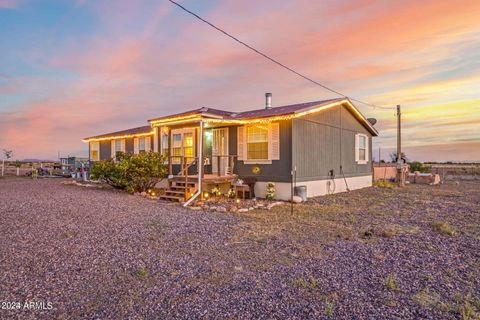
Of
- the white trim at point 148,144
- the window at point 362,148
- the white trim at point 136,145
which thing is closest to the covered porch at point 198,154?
the white trim at point 148,144

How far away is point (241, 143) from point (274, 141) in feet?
5.30

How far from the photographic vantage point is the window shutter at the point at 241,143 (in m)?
12.8

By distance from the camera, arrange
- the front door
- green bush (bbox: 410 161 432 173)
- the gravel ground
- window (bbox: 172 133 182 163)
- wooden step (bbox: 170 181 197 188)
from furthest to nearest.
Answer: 1. green bush (bbox: 410 161 432 173)
2. window (bbox: 172 133 182 163)
3. the front door
4. wooden step (bbox: 170 181 197 188)
5. the gravel ground

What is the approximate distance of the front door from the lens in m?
13.0

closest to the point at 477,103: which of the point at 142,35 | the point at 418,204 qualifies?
the point at 418,204

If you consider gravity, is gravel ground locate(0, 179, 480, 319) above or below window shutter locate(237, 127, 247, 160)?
below

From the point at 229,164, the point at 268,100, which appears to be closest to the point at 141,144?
the point at 229,164

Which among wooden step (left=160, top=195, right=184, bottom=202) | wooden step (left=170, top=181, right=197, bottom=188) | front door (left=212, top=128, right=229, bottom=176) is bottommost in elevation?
wooden step (left=160, top=195, right=184, bottom=202)

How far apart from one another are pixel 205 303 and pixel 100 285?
4.64 feet

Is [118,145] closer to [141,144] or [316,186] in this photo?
[141,144]

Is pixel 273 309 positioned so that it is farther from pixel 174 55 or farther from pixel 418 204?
pixel 174 55

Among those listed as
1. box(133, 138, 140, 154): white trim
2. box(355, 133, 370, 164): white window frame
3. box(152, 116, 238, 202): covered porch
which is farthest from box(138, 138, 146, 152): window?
box(355, 133, 370, 164): white window frame

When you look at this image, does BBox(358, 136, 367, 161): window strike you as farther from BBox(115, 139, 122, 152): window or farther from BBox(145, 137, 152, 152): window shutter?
BBox(115, 139, 122, 152): window

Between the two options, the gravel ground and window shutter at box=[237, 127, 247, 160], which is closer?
the gravel ground
